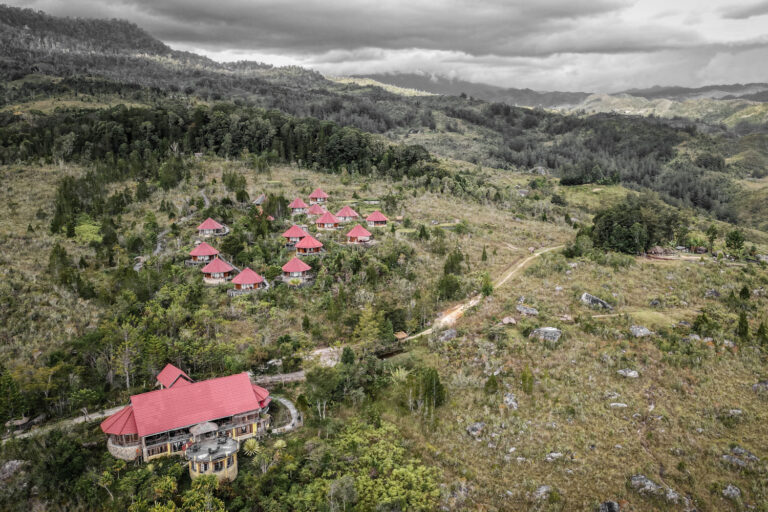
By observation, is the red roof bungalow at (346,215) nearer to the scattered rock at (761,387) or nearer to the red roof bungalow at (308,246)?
the red roof bungalow at (308,246)

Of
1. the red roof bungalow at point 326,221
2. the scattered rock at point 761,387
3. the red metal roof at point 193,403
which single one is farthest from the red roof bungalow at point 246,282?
the scattered rock at point 761,387

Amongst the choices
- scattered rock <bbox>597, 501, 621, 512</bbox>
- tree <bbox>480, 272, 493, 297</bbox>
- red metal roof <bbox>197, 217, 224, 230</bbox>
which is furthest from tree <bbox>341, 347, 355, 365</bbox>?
red metal roof <bbox>197, 217, 224, 230</bbox>

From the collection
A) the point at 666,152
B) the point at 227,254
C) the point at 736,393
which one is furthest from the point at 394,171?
the point at 666,152

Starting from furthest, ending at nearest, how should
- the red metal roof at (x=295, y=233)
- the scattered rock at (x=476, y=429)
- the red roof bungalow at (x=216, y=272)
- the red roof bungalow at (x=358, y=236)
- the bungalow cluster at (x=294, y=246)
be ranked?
1. the red roof bungalow at (x=358, y=236)
2. the red metal roof at (x=295, y=233)
3. the red roof bungalow at (x=216, y=272)
4. the bungalow cluster at (x=294, y=246)
5. the scattered rock at (x=476, y=429)

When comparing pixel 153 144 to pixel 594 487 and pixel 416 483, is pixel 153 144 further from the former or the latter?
pixel 594 487

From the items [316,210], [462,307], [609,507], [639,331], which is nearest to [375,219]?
[316,210]
